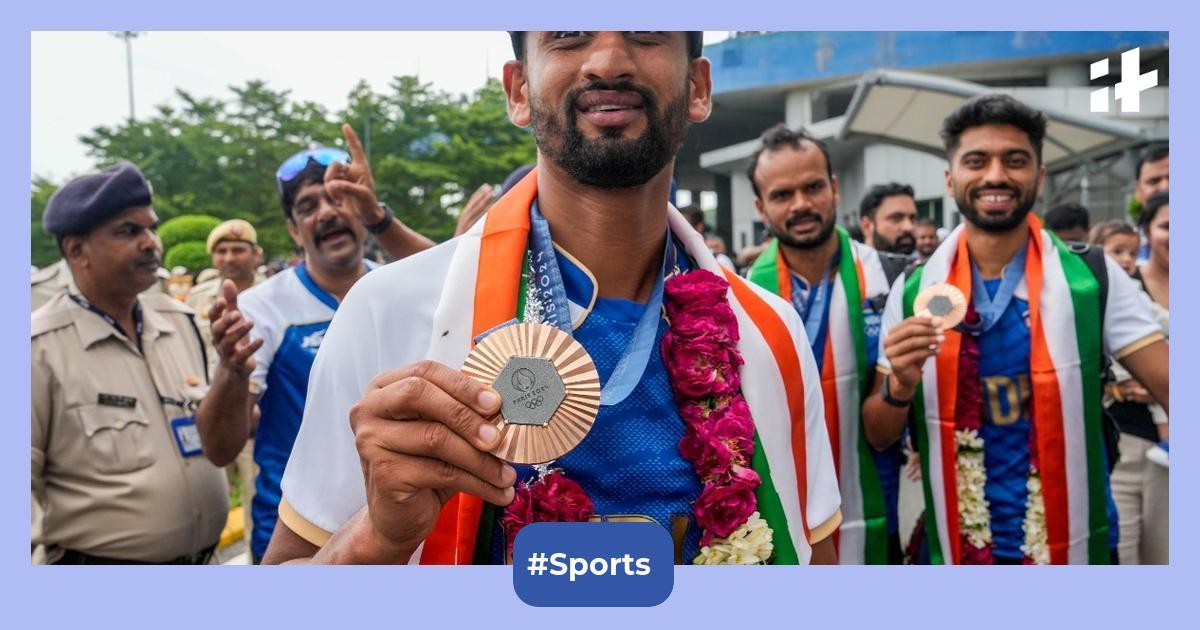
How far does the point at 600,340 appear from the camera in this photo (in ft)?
5.27

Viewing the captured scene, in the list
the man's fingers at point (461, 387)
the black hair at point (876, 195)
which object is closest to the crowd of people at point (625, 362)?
the man's fingers at point (461, 387)

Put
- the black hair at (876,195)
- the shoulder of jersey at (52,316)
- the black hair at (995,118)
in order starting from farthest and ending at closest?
the black hair at (876,195) < the black hair at (995,118) < the shoulder of jersey at (52,316)

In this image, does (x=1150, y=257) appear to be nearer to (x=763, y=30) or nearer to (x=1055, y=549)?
(x=1055, y=549)

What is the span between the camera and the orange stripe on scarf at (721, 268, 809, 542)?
175 cm

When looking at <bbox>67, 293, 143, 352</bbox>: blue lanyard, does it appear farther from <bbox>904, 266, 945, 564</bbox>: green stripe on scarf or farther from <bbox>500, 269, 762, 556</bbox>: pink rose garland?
<bbox>904, 266, 945, 564</bbox>: green stripe on scarf

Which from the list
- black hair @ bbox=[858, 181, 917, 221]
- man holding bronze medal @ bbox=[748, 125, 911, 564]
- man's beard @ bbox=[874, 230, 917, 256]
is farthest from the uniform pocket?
man's beard @ bbox=[874, 230, 917, 256]

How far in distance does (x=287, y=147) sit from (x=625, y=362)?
1.30 m

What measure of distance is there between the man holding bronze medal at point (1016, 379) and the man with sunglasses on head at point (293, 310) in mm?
1496

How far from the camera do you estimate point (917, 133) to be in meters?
2.73

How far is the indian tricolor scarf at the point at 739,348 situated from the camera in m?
1.54

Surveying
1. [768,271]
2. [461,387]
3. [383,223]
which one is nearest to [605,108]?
[461,387]

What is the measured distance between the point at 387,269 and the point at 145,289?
3.57ft

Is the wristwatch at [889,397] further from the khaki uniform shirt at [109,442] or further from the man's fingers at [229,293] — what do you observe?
the khaki uniform shirt at [109,442]

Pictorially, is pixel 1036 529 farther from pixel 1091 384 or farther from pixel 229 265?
pixel 229 265
